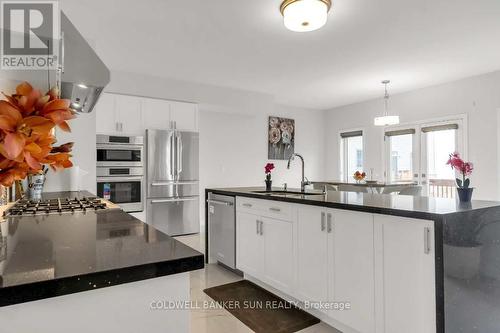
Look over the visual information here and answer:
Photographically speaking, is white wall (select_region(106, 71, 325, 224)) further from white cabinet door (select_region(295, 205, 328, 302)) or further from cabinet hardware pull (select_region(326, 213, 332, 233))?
cabinet hardware pull (select_region(326, 213, 332, 233))

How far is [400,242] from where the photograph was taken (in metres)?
1.67

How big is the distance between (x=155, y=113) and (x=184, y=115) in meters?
0.47

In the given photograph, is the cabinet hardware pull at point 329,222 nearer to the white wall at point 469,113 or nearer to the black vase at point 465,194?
the black vase at point 465,194

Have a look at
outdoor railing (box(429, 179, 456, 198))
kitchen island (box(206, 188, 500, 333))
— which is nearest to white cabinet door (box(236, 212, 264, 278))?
kitchen island (box(206, 188, 500, 333))

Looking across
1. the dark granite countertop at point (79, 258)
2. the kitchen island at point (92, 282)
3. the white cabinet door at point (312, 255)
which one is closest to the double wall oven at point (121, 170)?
the white cabinet door at point (312, 255)

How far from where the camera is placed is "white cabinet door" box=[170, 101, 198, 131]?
4992 millimetres

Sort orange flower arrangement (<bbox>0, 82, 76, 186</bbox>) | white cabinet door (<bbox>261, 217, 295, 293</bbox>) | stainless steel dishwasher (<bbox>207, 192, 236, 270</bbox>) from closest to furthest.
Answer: orange flower arrangement (<bbox>0, 82, 76, 186</bbox>) → white cabinet door (<bbox>261, 217, 295, 293</bbox>) → stainless steel dishwasher (<bbox>207, 192, 236, 270</bbox>)

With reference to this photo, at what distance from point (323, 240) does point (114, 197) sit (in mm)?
3338

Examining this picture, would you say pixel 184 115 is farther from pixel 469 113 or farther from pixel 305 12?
pixel 469 113

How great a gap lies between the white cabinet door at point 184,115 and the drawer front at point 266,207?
7.94ft

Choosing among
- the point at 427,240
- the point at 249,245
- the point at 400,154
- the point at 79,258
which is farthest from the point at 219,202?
the point at 400,154

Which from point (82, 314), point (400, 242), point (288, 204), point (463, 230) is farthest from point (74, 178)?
point (463, 230)

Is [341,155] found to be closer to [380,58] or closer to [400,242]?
[380,58]

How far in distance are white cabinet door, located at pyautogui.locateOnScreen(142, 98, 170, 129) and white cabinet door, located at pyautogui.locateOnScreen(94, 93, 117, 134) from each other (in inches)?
17.4
